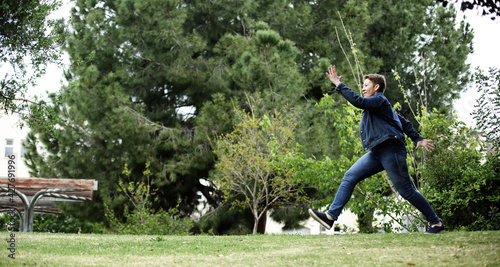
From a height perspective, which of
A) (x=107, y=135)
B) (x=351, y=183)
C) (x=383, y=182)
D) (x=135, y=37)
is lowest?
(x=351, y=183)

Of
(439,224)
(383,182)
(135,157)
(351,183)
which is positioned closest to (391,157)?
(351,183)

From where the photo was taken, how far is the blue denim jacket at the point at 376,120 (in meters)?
5.17

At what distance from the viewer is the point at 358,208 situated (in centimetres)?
1002

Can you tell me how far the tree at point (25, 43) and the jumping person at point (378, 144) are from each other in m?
4.85

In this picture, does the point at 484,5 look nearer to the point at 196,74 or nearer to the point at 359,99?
the point at 359,99

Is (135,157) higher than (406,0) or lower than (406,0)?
lower

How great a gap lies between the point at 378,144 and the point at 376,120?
0.24 metres

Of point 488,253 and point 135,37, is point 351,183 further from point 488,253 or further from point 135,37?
point 135,37

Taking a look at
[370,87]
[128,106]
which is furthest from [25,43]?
[128,106]

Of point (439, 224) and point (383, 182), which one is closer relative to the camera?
point (439, 224)

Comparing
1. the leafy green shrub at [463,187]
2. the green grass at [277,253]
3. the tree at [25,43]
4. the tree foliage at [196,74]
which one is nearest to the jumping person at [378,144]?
the green grass at [277,253]

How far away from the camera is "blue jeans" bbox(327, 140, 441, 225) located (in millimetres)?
5245

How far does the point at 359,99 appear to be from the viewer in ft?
16.8

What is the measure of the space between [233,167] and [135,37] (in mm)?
6048
